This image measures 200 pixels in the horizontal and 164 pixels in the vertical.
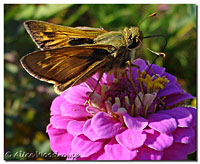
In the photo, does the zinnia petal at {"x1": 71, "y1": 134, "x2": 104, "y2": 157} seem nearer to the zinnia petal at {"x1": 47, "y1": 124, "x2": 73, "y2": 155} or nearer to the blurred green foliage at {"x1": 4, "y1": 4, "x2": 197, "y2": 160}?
the zinnia petal at {"x1": 47, "y1": 124, "x2": 73, "y2": 155}

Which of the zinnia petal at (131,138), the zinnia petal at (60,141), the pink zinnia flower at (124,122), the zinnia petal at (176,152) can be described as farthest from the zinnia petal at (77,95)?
the zinnia petal at (176,152)

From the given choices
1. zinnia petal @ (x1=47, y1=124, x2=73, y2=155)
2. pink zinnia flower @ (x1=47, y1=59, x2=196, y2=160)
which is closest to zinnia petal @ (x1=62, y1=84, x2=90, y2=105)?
pink zinnia flower @ (x1=47, y1=59, x2=196, y2=160)

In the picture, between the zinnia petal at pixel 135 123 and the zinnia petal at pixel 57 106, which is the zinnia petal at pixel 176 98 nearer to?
the zinnia petal at pixel 135 123

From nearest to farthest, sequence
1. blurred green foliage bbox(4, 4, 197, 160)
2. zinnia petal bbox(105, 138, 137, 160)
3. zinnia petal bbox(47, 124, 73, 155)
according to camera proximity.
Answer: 1. zinnia petal bbox(105, 138, 137, 160)
2. zinnia petal bbox(47, 124, 73, 155)
3. blurred green foliage bbox(4, 4, 197, 160)

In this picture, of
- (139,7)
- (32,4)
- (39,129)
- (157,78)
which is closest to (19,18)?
(32,4)

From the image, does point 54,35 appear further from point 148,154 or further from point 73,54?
point 148,154
